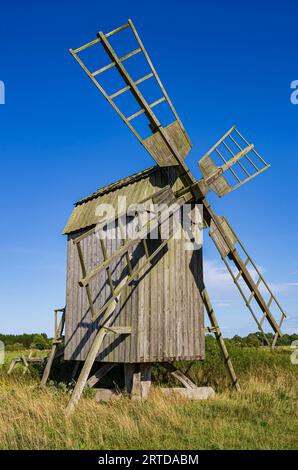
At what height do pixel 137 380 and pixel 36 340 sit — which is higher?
pixel 36 340

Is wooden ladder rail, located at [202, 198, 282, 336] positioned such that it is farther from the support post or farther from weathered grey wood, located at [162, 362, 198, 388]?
weathered grey wood, located at [162, 362, 198, 388]

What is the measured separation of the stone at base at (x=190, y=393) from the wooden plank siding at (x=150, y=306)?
0.96m

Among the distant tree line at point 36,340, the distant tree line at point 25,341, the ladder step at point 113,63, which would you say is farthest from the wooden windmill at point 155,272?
the distant tree line at point 25,341

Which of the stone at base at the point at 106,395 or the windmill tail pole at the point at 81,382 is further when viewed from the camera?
the stone at base at the point at 106,395

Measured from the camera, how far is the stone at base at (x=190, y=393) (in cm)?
1454

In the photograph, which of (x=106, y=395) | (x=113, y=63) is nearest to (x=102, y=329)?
(x=106, y=395)

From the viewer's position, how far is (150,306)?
14062 millimetres

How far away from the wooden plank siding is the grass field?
1367 millimetres

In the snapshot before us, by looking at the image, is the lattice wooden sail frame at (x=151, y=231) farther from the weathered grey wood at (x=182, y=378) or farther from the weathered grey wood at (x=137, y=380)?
the weathered grey wood at (x=182, y=378)

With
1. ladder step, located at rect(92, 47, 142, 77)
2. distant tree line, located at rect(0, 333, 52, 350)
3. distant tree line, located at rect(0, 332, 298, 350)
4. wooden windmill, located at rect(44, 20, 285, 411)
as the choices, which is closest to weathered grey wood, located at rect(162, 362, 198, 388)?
wooden windmill, located at rect(44, 20, 285, 411)

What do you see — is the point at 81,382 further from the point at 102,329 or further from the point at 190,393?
the point at 190,393

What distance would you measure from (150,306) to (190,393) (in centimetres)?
301

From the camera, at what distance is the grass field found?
944cm
